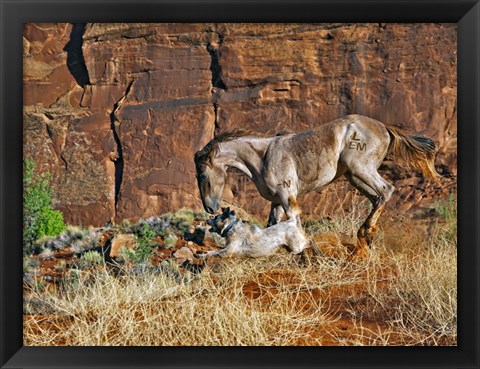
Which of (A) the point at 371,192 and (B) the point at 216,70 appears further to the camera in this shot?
(B) the point at 216,70

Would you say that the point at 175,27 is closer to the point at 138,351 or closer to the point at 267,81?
the point at 267,81

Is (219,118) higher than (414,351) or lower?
higher

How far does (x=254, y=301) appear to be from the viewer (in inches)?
271

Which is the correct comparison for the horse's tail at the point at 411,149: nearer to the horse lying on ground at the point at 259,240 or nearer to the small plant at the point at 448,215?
the horse lying on ground at the point at 259,240

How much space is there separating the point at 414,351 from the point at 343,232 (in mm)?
3440

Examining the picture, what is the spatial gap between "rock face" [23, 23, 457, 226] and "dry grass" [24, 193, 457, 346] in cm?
505

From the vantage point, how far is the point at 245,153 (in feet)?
25.4

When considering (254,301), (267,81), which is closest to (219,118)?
(267,81)

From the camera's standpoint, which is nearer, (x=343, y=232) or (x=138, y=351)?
(x=138, y=351)

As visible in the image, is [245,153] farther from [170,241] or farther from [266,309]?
[170,241]

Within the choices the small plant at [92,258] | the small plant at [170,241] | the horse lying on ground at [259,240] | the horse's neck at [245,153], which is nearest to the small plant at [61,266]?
the small plant at [92,258]

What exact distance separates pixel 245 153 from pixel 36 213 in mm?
4442
